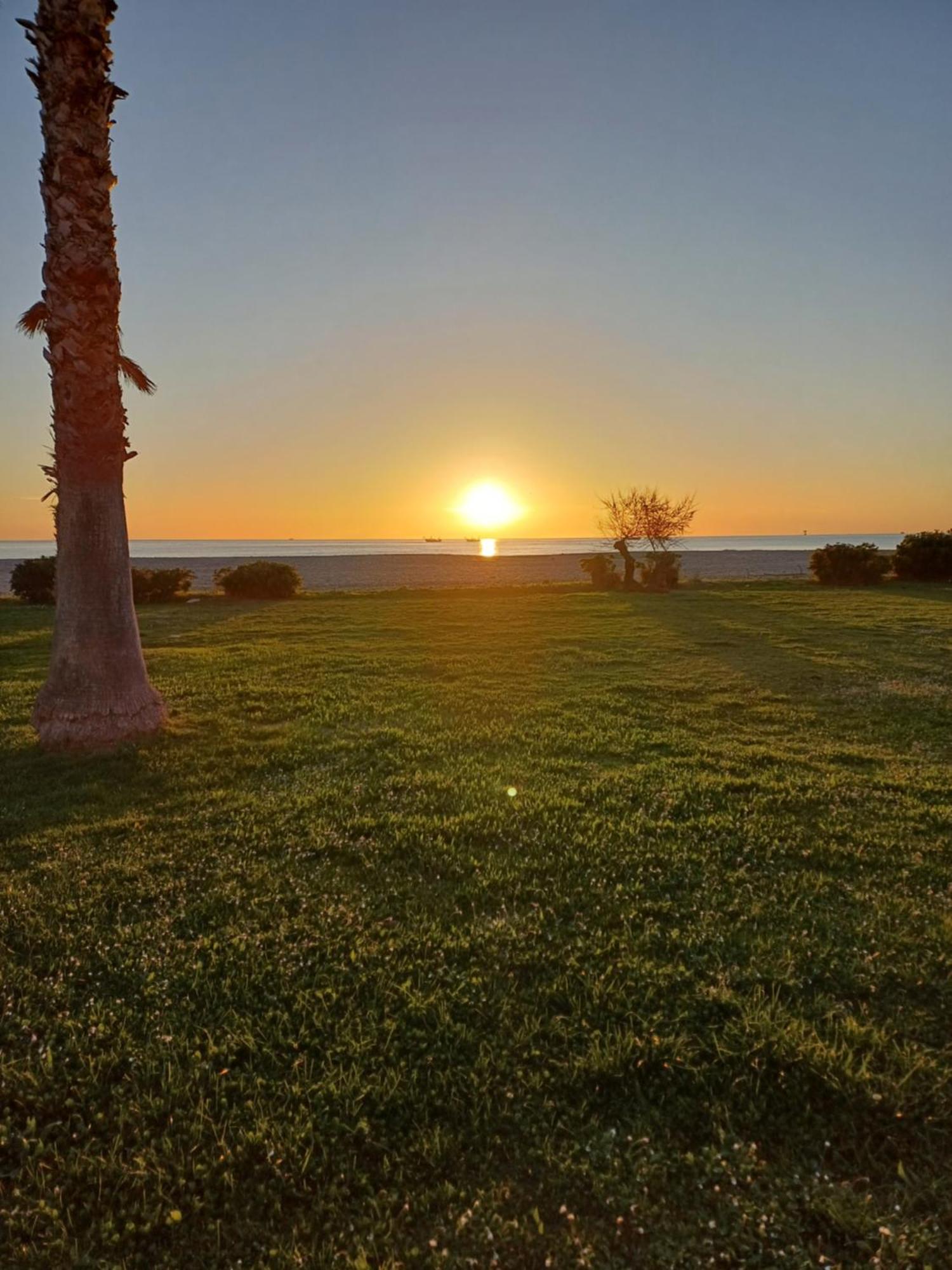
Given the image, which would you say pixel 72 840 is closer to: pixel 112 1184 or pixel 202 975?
pixel 202 975

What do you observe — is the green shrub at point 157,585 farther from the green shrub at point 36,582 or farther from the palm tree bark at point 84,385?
the palm tree bark at point 84,385

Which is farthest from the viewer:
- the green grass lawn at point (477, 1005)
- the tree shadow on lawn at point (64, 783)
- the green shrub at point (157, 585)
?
the green shrub at point (157, 585)

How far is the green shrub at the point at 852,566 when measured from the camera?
1407 inches

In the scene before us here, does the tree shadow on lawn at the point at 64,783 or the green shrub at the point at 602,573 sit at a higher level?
the green shrub at the point at 602,573

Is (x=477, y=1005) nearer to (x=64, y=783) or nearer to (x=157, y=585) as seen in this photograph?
(x=64, y=783)

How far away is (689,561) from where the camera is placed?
77.5m

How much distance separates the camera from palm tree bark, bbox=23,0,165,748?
8.70 meters

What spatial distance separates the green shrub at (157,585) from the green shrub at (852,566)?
33.0 m

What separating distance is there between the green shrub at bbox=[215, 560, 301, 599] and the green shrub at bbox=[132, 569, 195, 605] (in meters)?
1.87

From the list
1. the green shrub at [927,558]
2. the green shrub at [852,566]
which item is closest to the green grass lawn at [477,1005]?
the green shrub at [852,566]

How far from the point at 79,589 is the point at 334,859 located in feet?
19.5

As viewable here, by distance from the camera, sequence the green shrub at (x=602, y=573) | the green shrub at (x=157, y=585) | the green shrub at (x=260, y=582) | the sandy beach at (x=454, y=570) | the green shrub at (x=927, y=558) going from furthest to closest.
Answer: the sandy beach at (x=454, y=570)
the green shrub at (x=602, y=573)
the green shrub at (x=927, y=558)
the green shrub at (x=260, y=582)
the green shrub at (x=157, y=585)

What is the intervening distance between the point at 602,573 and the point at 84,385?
105ft

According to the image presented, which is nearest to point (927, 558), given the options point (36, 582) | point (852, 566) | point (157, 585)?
point (852, 566)
